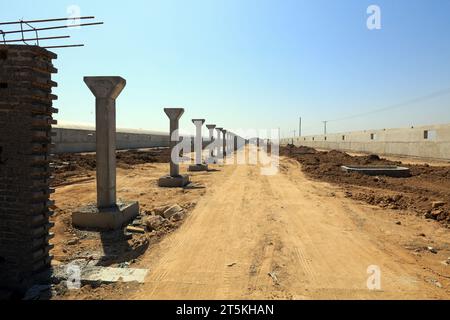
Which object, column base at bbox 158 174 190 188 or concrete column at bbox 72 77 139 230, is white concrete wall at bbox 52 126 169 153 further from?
concrete column at bbox 72 77 139 230

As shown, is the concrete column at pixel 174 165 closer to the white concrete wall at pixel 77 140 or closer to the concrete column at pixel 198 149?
the concrete column at pixel 198 149

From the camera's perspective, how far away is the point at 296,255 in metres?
5.53

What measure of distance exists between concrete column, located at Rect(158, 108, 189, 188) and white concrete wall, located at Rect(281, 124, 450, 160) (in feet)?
56.5

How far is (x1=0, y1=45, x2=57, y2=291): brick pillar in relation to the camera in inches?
170

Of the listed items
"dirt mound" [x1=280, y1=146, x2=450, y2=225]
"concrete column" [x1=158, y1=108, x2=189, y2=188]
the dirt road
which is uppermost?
"concrete column" [x1=158, y1=108, x2=189, y2=188]

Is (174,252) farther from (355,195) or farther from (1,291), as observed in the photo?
(355,195)

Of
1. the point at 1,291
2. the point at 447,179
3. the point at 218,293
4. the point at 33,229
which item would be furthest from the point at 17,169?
the point at 447,179

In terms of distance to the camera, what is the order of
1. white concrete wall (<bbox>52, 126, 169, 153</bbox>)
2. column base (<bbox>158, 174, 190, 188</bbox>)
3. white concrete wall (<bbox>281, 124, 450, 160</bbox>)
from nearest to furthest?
column base (<bbox>158, 174, 190, 188</bbox>), white concrete wall (<bbox>281, 124, 450, 160</bbox>), white concrete wall (<bbox>52, 126, 169, 153</bbox>)

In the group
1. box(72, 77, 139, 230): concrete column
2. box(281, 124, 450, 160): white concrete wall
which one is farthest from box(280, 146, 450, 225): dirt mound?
box(72, 77, 139, 230): concrete column

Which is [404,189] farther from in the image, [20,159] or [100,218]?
[20,159]

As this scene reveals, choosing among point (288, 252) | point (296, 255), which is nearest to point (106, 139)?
point (288, 252)

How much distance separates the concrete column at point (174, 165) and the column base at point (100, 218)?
559 cm

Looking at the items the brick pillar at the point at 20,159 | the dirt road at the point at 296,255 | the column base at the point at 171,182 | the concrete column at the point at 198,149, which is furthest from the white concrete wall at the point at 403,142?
the brick pillar at the point at 20,159

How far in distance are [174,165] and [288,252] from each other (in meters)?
8.62
